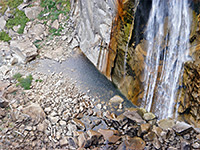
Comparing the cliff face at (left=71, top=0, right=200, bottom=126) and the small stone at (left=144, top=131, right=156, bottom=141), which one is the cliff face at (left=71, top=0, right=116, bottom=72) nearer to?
the cliff face at (left=71, top=0, right=200, bottom=126)

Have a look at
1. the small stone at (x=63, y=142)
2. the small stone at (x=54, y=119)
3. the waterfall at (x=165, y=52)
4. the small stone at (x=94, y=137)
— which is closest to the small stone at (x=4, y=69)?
the small stone at (x=54, y=119)

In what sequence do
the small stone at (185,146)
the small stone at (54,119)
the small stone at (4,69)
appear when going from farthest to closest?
the small stone at (4,69), the small stone at (54,119), the small stone at (185,146)

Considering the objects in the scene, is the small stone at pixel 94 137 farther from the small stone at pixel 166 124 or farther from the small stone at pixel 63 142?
the small stone at pixel 166 124

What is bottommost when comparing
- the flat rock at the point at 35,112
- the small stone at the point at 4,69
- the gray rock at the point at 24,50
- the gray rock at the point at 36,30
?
the flat rock at the point at 35,112

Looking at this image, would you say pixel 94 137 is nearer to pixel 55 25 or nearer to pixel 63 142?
pixel 63 142

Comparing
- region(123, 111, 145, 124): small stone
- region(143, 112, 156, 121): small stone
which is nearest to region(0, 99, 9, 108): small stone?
region(123, 111, 145, 124): small stone

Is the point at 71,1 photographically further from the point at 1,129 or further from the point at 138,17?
the point at 1,129

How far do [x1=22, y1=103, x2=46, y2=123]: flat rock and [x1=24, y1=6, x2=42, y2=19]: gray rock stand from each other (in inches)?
342

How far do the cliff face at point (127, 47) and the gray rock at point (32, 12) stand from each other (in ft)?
14.1

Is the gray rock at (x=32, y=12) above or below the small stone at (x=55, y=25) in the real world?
above

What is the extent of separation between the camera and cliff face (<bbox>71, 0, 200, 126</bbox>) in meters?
7.43

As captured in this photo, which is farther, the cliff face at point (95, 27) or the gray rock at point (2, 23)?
the gray rock at point (2, 23)

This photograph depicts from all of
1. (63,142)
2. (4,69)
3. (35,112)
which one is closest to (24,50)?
(4,69)

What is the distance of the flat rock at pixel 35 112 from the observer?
8453 mm
